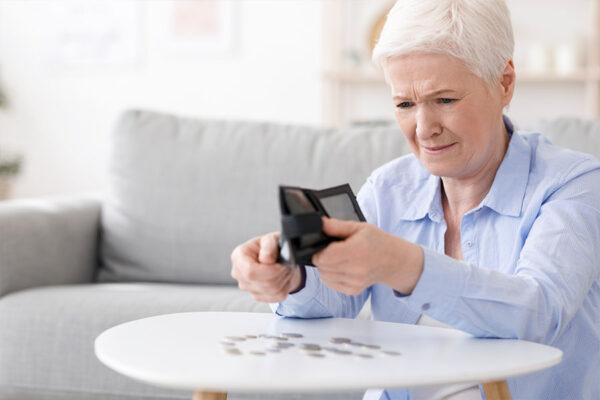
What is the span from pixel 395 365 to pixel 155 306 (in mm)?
1082

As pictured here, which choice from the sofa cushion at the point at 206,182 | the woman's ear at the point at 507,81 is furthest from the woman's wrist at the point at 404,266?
the sofa cushion at the point at 206,182

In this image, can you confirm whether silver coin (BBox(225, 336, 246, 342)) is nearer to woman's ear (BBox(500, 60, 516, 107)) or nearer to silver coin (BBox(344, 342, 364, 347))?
silver coin (BBox(344, 342, 364, 347))

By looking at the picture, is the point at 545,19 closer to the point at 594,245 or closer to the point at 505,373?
the point at 594,245

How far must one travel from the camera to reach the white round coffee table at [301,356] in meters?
0.65

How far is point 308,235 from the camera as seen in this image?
28.8 inches

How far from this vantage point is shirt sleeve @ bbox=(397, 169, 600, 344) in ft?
2.64

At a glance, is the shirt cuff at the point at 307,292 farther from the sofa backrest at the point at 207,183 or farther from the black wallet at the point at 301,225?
the sofa backrest at the point at 207,183

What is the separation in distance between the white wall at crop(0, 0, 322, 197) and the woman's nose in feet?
9.87

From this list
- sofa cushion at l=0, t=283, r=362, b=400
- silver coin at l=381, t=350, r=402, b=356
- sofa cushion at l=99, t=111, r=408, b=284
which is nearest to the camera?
silver coin at l=381, t=350, r=402, b=356

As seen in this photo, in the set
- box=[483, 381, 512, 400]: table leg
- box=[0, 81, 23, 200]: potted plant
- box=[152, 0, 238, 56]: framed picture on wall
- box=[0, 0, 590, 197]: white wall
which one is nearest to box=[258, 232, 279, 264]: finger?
box=[483, 381, 512, 400]: table leg

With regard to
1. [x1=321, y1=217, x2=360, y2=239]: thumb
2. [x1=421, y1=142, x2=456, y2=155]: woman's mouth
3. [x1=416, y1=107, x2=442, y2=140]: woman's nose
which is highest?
[x1=416, y1=107, x2=442, y2=140]: woman's nose

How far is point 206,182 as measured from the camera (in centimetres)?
205

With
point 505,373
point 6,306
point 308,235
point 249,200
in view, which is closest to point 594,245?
point 505,373

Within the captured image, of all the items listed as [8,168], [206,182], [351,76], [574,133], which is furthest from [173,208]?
[351,76]
